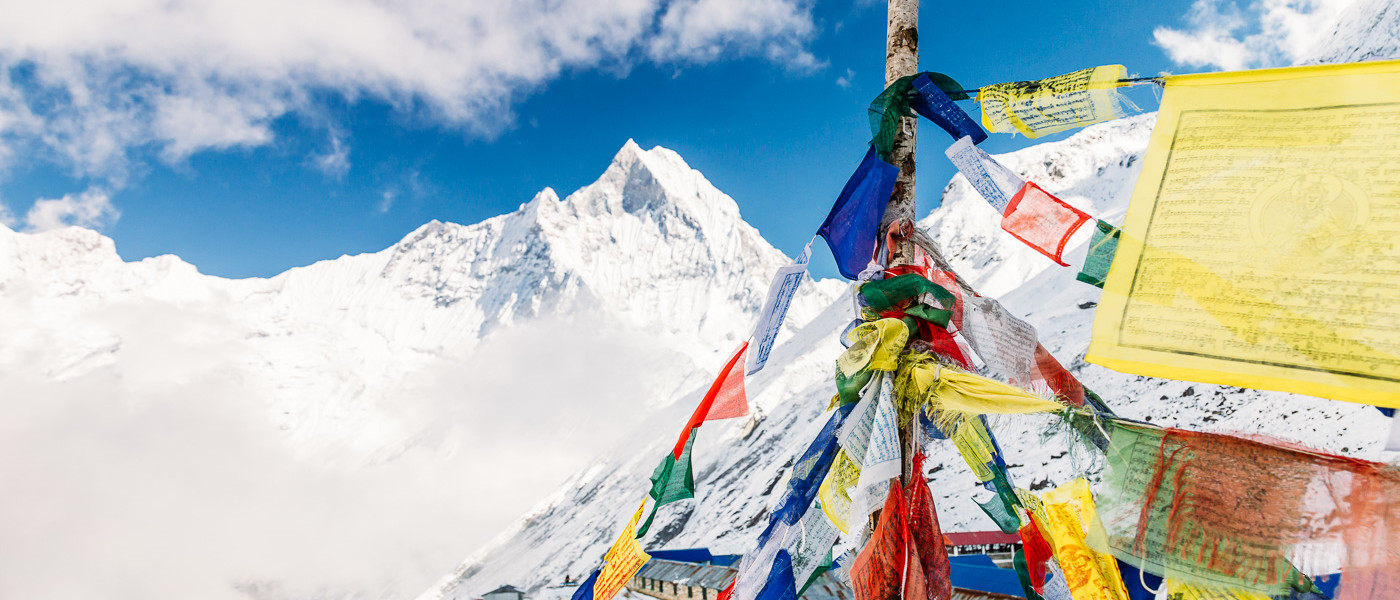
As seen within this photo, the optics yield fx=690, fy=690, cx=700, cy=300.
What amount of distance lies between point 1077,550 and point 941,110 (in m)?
3.00

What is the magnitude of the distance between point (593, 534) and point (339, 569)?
132m

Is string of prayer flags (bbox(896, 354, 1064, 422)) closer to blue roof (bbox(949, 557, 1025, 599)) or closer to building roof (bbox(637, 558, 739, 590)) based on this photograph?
blue roof (bbox(949, 557, 1025, 599))

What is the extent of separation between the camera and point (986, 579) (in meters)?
10.3

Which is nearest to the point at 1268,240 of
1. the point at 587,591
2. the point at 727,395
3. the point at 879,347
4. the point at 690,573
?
the point at 879,347

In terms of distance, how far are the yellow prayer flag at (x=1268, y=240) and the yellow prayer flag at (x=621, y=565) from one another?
3459 mm

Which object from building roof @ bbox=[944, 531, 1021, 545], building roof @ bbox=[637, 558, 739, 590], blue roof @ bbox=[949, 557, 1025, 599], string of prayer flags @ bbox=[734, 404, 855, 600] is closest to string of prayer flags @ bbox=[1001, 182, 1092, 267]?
string of prayer flags @ bbox=[734, 404, 855, 600]

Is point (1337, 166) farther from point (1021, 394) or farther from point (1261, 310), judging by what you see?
point (1021, 394)

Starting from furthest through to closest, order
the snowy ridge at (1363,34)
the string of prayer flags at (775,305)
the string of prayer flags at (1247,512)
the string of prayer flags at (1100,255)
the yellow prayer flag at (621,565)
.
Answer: the snowy ridge at (1363,34) → the yellow prayer flag at (621,565) → the string of prayer flags at (775,305) → the string of prayer flags at (1100,255) → the string of prayer flags at (1247,512)

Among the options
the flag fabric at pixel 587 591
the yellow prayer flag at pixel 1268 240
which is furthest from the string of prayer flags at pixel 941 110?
the flag fabric at pixel 587 591

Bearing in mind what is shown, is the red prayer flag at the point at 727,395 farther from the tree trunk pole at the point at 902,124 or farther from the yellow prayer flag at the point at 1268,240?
the yellow prayer flag at the point at 1268,240

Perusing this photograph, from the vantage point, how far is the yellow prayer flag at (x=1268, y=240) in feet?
7.91

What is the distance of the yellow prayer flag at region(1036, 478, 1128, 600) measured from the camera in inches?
167

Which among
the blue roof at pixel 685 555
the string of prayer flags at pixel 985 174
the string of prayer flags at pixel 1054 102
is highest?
the string of prayer flags at pixel 1054 102

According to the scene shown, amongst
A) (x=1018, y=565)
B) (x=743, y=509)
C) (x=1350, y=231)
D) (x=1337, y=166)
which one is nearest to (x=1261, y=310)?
(x=1350, y=231)
